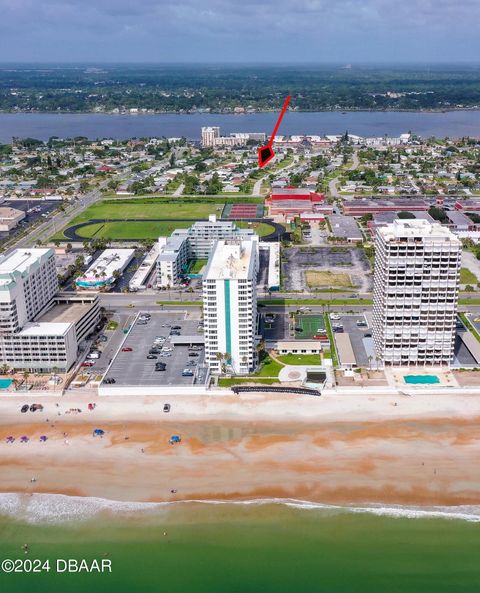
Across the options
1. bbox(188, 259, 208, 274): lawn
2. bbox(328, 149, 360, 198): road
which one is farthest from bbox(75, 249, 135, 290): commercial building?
bbox(328, 149, 360, 198): road

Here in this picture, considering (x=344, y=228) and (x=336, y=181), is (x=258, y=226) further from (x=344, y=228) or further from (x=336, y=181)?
(x=336, y=181)

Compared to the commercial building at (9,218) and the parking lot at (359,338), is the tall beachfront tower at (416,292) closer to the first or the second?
the parking lot at (359,338)

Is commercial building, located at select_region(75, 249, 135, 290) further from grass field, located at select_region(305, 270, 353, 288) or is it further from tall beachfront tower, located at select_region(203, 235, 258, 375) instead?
tall beachfront tower, located at select_region(203, 235, 258, 375)

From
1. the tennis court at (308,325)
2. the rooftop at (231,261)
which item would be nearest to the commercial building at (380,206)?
the tennis court at (308,325)

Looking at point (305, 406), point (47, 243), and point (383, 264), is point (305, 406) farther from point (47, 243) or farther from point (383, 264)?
point (47, 243)

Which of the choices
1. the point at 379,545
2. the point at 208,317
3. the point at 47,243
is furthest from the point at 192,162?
the point at 379,545
